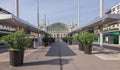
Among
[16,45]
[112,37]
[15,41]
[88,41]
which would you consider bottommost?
[16,45]

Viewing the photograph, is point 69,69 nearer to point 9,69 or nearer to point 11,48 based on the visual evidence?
point 9,69

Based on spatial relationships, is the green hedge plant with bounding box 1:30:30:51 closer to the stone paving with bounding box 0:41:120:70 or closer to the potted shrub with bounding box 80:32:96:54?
the stone paving with bounding box 0:41:120:70

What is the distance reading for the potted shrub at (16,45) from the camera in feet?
48.0

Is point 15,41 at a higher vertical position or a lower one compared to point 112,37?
lower

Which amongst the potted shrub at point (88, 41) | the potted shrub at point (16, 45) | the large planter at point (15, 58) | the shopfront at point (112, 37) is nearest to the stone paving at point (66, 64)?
the large planter at point (15, 58)

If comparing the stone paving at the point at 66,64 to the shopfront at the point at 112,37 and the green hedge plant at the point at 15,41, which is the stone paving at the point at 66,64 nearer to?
the green hedge plant at the point at 15,41

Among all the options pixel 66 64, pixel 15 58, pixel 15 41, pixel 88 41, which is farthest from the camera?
pixel 88 41

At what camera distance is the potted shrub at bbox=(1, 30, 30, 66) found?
14.6 meters

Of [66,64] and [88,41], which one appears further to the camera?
[88,41]

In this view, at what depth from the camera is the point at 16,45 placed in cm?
1512

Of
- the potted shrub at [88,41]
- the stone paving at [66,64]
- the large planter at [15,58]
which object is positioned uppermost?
the potted shrub at [88,41]

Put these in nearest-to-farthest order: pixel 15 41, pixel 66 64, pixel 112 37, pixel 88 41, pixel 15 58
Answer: pixel 15 58
pixel 66 64
pixel 15 41
pixel 88 41
pixel 112 37

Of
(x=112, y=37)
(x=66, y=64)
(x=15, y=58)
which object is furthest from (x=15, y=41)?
(x=112, y=37)

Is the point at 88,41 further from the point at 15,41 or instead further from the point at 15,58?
the point at 15,58
